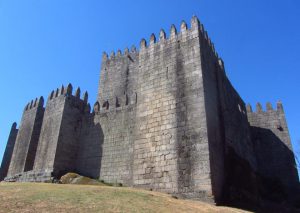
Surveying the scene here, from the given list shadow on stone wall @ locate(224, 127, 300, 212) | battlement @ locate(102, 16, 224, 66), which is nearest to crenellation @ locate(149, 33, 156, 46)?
battlement @ locate(102, 16, 224, 66)

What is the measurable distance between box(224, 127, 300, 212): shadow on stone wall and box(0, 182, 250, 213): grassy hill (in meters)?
3.32

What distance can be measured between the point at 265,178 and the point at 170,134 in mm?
11664

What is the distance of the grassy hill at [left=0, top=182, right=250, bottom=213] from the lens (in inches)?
328

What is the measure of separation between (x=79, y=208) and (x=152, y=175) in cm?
506

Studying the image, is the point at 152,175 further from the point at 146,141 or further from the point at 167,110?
the point at 167,110

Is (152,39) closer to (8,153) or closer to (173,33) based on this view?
(173,33)

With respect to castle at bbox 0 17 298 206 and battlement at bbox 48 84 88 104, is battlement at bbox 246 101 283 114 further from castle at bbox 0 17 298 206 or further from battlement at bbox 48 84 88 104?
battlement at bbox 48 84 88 104

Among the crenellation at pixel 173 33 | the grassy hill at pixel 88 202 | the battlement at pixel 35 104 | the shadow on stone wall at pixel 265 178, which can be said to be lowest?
the grassy hill at pixel 88 202

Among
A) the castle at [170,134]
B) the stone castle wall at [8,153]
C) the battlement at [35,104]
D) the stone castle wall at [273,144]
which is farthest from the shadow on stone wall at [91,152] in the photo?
the stone castle wall at [273,144]

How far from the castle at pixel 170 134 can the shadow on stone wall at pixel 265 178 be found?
0.24 feet

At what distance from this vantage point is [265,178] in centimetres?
2141

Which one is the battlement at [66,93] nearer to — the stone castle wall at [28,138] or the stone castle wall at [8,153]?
the stone castle wall at [28,138]

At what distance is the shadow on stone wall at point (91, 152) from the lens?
59.4ft

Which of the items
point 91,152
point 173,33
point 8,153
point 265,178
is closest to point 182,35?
point 173,33
